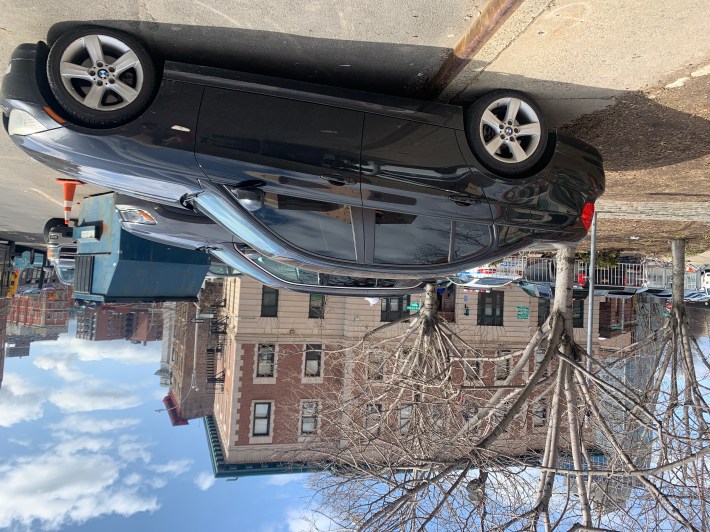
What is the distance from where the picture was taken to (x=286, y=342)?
66.8 feet

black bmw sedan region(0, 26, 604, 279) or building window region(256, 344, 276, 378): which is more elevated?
black bmw sedan region(0, 26, 604, 279)

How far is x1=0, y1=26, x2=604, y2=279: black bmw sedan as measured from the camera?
12.2ft

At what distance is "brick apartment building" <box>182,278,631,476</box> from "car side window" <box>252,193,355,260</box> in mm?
13179

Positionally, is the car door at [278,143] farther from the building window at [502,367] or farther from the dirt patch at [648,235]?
the dirt patch at [648,235]

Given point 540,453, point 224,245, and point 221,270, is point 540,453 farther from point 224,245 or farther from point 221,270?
point 221,270

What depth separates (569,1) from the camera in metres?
3.60

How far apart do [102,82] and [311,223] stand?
6.64 feet

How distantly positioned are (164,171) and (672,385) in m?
8.99

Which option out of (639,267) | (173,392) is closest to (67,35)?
(639,267)

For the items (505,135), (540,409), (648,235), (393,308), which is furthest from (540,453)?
(393,308)

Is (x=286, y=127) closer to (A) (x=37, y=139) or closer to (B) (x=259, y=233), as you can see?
(B) (x=259, y=233)

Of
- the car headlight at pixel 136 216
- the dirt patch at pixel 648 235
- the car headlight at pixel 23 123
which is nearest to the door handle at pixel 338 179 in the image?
the car headlight at pixel 23 123

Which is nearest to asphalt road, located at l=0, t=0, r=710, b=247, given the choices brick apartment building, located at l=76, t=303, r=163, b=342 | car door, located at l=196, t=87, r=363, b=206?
car door, located at l=196, t=87, r=363, b=206

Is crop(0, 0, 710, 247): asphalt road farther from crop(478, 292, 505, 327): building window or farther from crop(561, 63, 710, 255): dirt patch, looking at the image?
crop(478, 292, 505, 327): building window
